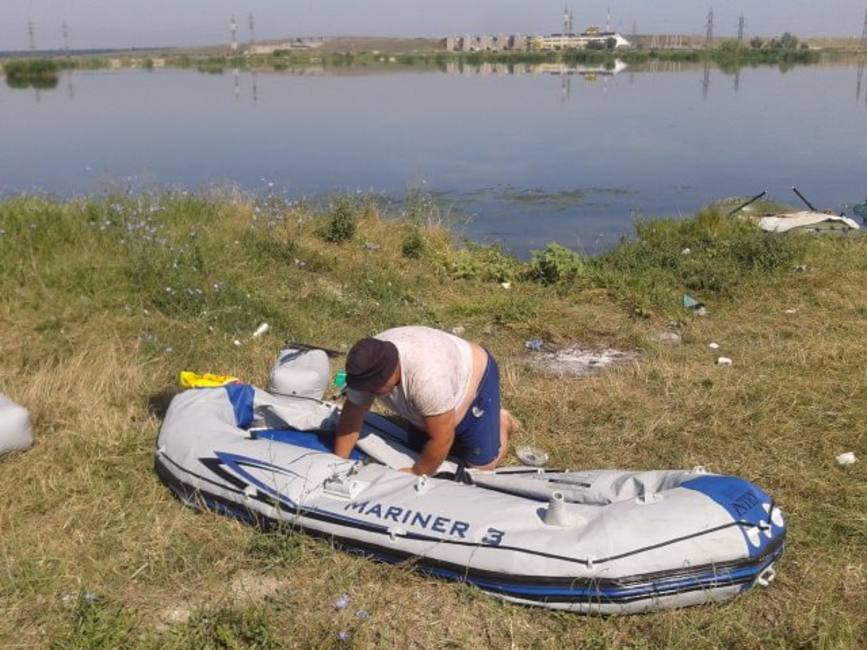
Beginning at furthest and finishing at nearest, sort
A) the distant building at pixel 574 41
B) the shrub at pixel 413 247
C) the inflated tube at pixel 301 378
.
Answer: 1. the distant building at pixel 574 41
2. the shrub at pixel 413 247
3. the inflated tube at pixel 301 378

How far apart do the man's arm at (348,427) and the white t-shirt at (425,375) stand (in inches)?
2.2

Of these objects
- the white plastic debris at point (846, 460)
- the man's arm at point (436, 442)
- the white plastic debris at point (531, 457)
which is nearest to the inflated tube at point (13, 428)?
the man's arm at point (436, 442)

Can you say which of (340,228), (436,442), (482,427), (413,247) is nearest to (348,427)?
(436,442)

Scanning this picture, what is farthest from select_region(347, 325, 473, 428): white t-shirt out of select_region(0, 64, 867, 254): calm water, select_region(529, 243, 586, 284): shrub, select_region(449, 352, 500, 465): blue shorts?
select_region(0, 64, 867, 254): calm water

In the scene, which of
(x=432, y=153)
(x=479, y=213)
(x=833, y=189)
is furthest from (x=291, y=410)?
(x=432, y=153)

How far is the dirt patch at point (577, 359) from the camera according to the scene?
596cm

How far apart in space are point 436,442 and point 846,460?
6.96ft

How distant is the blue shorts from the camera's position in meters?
4.04

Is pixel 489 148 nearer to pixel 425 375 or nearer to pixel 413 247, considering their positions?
pixel 413 247

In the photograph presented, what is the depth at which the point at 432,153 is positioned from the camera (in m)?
19.4

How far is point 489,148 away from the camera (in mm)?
20438

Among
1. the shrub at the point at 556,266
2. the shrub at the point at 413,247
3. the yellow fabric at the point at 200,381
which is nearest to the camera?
the yellow fabric at the point at 200,381

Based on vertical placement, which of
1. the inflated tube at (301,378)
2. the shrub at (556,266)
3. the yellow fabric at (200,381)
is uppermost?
the inflated tube at (301,378)

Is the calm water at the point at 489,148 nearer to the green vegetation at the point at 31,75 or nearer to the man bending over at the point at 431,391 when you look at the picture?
the man bending over at the point at 431,391
